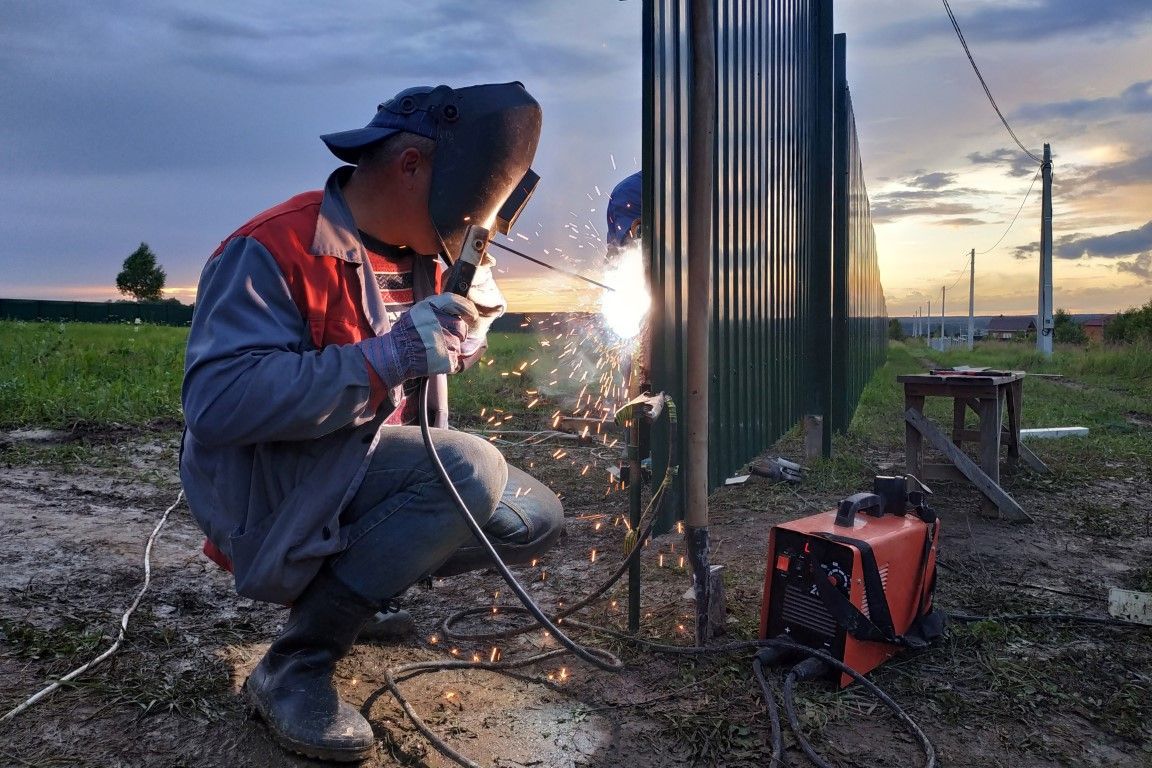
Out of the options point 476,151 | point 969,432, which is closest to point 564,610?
point 476,151

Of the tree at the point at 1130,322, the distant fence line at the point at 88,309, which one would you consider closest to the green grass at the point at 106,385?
the tree at the point at 1130,322

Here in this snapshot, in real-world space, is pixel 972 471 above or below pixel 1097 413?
above

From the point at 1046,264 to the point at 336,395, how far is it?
89.1 feet

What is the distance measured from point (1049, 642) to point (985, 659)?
37cm

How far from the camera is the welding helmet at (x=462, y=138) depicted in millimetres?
2111

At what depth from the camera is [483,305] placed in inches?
99.0

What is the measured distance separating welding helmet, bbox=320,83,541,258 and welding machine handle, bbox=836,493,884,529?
4.94ft

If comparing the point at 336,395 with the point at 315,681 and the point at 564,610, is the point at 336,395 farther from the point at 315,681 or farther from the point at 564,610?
the point at 564,610

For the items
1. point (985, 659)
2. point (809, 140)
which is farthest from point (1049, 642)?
point (809, 140)

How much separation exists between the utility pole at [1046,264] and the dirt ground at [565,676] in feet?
77.2

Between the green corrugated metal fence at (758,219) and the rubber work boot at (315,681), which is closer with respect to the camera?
the rubber work boot at (315,681)

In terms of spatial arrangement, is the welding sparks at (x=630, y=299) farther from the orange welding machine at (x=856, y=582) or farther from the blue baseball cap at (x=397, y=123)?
the blue baseball cap at (x=397, y=123)

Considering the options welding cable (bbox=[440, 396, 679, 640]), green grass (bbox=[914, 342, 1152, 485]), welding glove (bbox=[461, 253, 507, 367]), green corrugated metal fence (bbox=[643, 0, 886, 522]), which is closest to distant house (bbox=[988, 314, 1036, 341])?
green grass (bbox=[914, 342, 1152, 485])

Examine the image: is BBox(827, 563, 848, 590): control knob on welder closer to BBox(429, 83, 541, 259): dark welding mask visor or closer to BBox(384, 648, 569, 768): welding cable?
BBox(384, 648, 569, 768): welding cable
